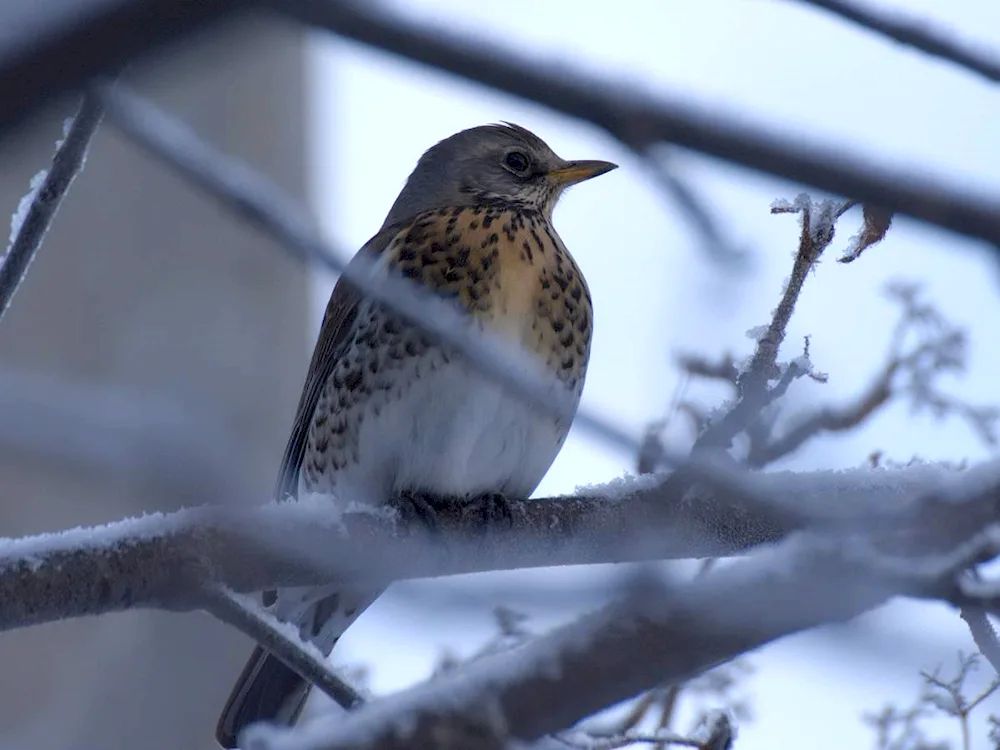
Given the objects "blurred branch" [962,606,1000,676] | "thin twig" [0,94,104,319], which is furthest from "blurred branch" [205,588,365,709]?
"blurred branch" [962,606,1000,676]

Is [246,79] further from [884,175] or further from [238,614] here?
[884,175]

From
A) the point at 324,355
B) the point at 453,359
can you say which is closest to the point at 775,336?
the point at 453,359

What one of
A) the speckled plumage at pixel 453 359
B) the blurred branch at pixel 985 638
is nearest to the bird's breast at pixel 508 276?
the speckled plumage at pixel 453 359

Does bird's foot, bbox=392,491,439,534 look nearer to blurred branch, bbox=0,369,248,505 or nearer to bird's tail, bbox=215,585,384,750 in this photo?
bird's tail, bbox=215,585,384,750

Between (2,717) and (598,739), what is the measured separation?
2.84m

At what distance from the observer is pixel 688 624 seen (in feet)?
3.59

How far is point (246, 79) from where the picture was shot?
17.4 feet

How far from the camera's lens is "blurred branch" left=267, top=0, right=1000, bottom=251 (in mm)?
781

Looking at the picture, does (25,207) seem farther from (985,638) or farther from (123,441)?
(985,638)

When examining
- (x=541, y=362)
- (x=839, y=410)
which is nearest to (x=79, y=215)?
(x=541, y=362)

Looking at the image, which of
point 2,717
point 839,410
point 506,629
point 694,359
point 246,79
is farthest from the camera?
point 246,79

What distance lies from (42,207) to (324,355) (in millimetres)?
1534

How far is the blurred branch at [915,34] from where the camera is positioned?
4.00 ft

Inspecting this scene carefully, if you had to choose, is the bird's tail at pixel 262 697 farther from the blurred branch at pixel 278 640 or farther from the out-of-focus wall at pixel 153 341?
the out-of-focus wall at pixel 153 341
